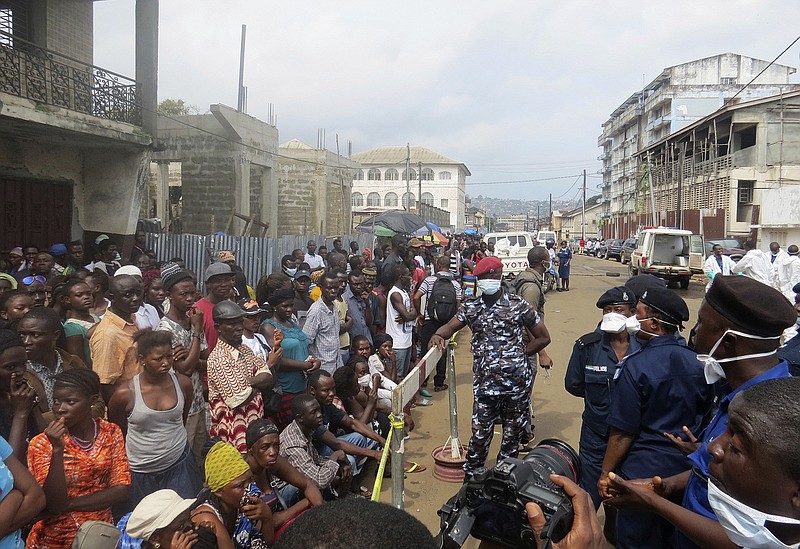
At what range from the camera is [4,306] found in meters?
4.18

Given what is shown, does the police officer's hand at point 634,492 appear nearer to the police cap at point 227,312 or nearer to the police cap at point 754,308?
the police cap at point 754,308

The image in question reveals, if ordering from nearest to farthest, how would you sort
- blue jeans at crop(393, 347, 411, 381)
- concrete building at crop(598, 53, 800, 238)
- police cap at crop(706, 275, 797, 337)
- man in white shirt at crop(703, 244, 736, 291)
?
police cap at crop(706, 275, 797, 337), blue jeans at crop(393, 347, 411, 381), man in white shirt at crop(703, 244, 736, 291), concrete building at crop(598, 53, 800, 238)

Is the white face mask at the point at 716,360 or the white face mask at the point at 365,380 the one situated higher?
the white face mask at the point at 716,360

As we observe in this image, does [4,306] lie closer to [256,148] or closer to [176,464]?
Result: [176,464]

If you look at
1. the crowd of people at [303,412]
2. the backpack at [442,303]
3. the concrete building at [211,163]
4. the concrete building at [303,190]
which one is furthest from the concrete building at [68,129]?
the concrete building at [303,190]

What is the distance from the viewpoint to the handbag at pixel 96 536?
106 inches

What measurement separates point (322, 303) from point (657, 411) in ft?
11.5

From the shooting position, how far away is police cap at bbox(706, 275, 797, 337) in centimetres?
211

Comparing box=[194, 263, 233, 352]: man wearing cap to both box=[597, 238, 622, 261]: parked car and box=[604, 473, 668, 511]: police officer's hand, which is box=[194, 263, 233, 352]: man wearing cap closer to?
box=[604, 473, 668, 511]: police officer's hand

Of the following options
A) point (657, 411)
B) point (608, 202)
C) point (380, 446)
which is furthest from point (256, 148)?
point (608, 202)

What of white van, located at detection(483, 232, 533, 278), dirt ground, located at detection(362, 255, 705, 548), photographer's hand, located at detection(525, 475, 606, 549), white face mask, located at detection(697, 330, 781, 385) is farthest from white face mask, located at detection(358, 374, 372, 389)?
white van, located at detection(483, 232, 533, 278)

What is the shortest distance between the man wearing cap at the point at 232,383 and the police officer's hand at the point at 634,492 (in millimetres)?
2419

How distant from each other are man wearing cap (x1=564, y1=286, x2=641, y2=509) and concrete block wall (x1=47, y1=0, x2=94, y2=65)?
11.6 m

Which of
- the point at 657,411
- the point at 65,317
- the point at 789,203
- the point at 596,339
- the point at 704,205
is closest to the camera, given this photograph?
the point at 657,411
